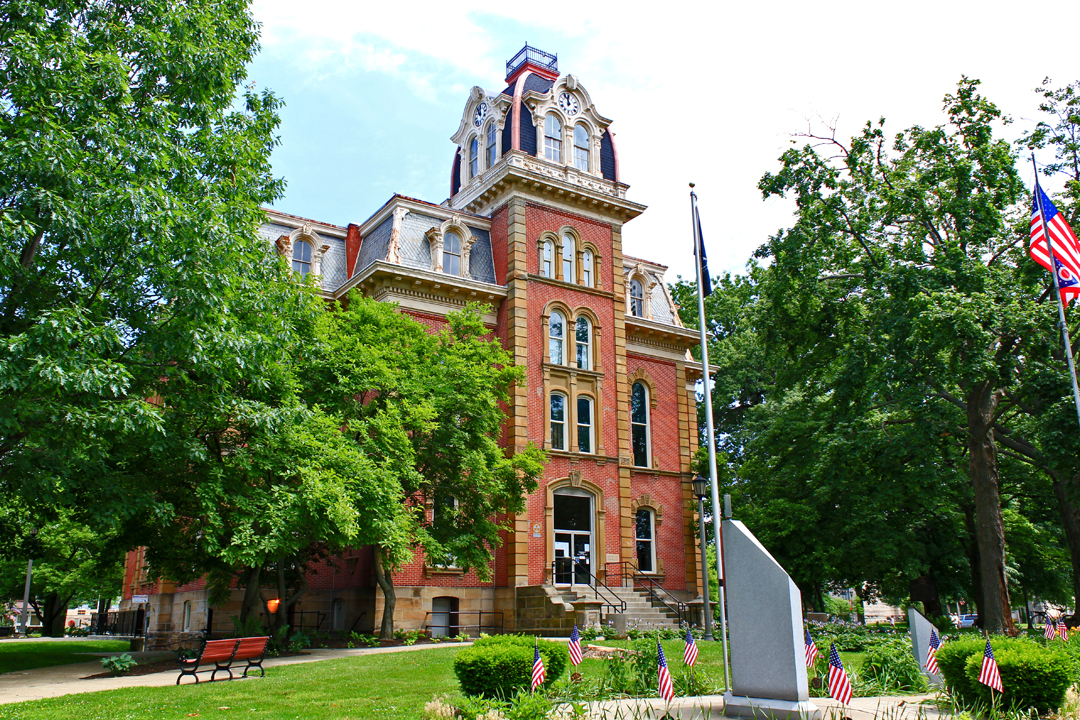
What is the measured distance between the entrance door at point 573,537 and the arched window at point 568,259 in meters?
7.65

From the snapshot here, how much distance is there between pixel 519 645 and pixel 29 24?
12156 mm

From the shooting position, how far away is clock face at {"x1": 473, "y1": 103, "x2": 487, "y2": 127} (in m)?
32.8

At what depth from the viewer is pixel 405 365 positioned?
73.8 ft

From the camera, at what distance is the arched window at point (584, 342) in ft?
98.9

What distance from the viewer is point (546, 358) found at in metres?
28.9

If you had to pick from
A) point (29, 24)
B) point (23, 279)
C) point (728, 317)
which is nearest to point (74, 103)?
point (29, 24)

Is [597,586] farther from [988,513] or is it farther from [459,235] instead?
[459,235]

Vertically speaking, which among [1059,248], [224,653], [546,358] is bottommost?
[224,653]

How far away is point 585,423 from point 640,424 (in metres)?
3.59

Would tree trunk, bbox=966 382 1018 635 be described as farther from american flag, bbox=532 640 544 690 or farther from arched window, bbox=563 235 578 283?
american flag, bbox=532 640 544 690

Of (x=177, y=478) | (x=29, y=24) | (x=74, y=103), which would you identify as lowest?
(x=177, y=478)

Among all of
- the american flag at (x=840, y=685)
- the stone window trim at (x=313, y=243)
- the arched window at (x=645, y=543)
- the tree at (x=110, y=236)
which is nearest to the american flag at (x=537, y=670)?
the american flag at (x=840, y=685)

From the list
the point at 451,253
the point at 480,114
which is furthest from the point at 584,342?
the point at 480,114

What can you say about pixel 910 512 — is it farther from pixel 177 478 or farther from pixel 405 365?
pixel 177 478
